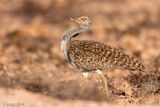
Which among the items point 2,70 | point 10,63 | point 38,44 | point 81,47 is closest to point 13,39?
point 38,44

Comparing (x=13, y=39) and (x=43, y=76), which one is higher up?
(x=13, y=39)

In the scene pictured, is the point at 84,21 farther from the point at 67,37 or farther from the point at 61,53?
the point at 61,53

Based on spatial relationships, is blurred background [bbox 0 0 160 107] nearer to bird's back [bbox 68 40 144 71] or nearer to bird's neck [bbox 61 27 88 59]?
bird's back [bbox 68 40 144 71]

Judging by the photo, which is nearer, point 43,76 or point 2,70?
point 43,76

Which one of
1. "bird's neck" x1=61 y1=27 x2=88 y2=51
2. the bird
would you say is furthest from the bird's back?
"bird's neck" x1=61 y1=27 x2=88 y2=51

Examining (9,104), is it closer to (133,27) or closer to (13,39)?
(13,39)

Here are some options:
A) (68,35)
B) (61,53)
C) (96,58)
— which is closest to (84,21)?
(68,35)
